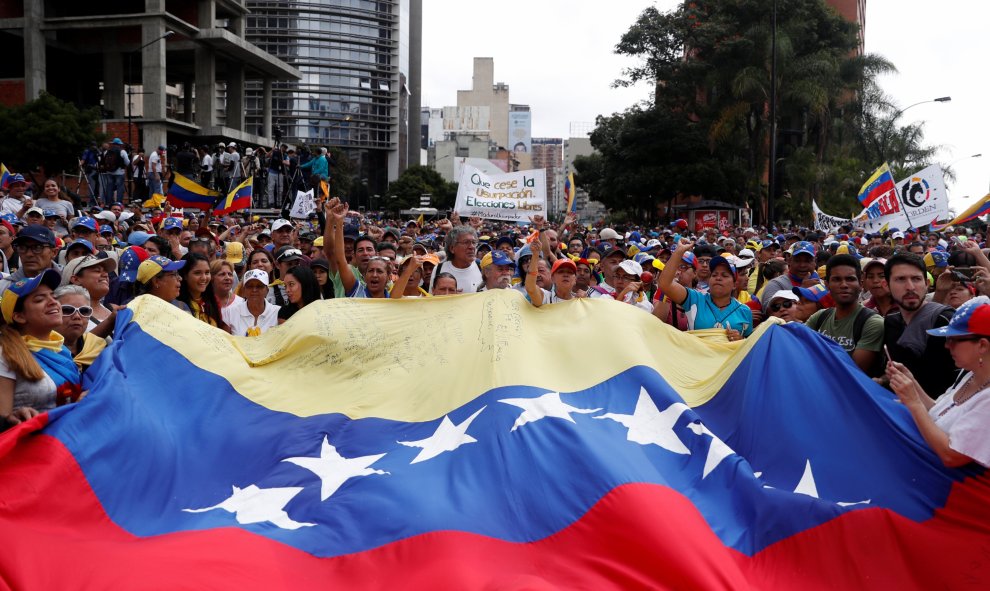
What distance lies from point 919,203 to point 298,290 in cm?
1563

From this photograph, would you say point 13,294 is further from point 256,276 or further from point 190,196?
point 190,196

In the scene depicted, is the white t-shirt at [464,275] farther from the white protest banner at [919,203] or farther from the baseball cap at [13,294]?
the white protest banner at [919,203]

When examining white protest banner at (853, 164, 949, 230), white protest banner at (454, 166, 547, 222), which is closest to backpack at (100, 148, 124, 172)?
white protest banner at (454, 166, 547, 222)

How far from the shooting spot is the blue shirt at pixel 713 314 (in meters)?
6.99

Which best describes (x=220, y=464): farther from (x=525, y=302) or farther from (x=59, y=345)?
(x=525, y=302)

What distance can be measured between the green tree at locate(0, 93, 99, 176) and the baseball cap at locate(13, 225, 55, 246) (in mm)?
28500

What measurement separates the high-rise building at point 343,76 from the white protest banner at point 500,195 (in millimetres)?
100308

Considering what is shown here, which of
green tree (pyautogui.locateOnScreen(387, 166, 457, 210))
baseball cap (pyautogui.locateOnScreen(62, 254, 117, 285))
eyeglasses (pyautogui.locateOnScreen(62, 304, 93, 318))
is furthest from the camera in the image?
green tree (pyautogui.locateOnScreen(387, 166, 457, 210))

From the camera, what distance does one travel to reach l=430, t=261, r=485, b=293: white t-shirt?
8.23m

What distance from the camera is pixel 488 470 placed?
469cm

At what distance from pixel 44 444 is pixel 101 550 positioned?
0.68 m

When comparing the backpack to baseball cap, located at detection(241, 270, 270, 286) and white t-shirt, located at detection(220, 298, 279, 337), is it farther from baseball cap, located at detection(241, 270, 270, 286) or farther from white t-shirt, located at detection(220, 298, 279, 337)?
baseball cap, located at detection(241, 270, 270, 286)

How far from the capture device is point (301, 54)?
12044cm

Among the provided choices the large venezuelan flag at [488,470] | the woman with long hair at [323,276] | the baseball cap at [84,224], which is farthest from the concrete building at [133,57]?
the large venezuelan flag at [488,470]
